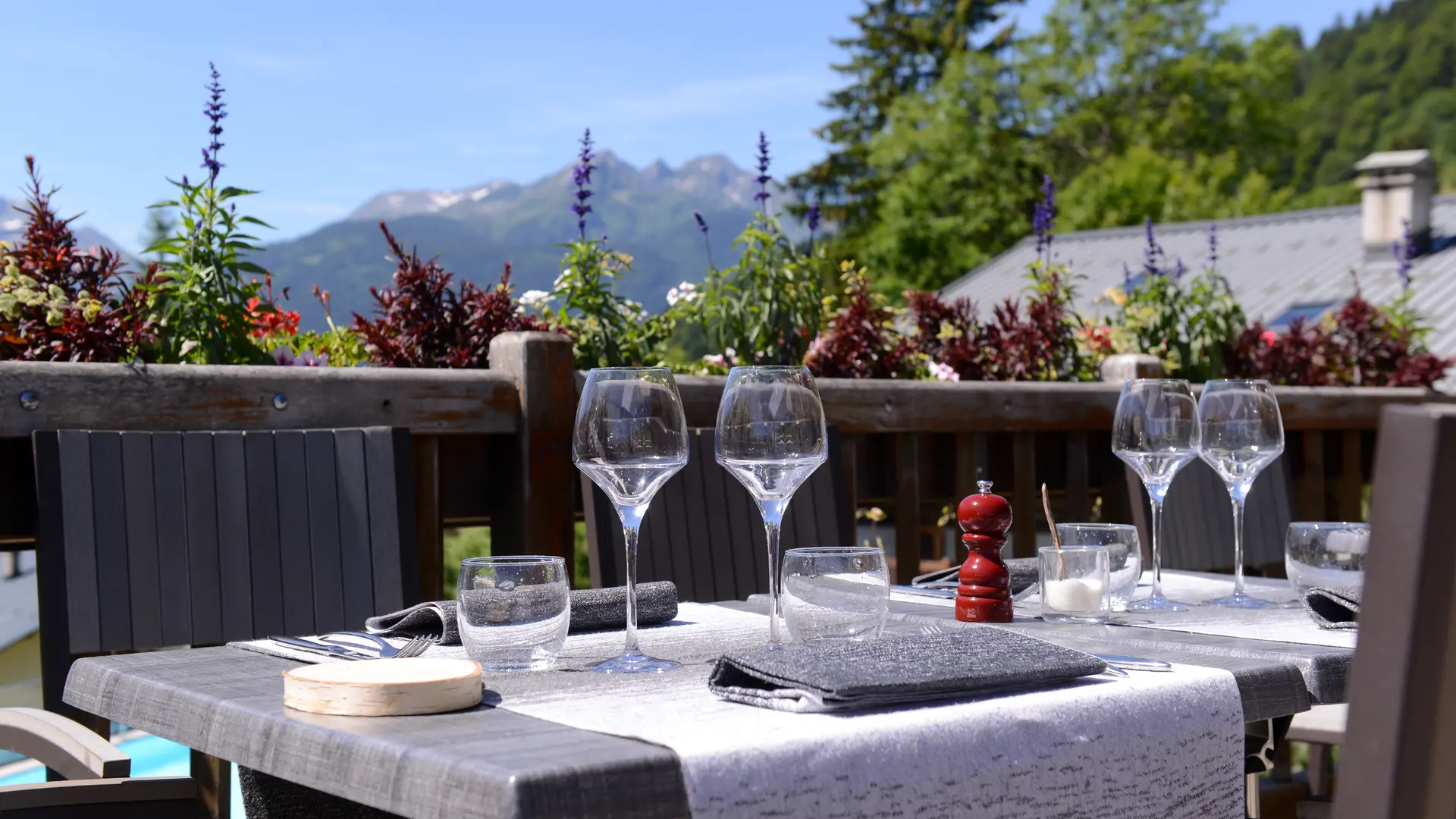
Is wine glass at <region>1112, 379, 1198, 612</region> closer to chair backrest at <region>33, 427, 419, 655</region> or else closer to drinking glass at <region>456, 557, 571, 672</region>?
drinking glass at <region>456, 557, 571, 672</region>

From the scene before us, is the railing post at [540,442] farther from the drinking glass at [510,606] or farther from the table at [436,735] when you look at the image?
the drinking glass at [510,606]

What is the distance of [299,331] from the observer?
3029mm

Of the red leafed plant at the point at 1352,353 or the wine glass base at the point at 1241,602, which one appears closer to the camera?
the wine glass base at the point at 1241,602

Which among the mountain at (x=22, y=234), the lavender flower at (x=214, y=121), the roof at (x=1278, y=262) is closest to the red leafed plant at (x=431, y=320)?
the lavender flower at (x=214, y=121)

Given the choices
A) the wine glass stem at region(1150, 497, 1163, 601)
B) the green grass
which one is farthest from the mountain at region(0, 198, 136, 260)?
the green grass

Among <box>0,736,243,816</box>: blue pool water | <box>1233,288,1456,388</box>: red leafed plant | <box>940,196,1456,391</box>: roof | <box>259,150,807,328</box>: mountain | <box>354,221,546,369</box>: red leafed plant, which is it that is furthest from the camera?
<box>940,196,1456,391</box>: roof

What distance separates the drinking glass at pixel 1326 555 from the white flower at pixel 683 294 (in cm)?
195

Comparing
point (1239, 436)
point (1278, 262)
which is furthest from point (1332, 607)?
point (1278, 262)

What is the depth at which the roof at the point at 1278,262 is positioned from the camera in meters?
17.9

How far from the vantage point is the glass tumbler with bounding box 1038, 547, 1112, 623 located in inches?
62.6

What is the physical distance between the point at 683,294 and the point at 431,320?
0.87m

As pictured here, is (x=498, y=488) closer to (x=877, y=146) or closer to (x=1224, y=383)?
(x=1224, y=383)

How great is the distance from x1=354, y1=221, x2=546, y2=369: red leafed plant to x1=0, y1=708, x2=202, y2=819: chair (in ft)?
4.51

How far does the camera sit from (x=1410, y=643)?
2.38ft
